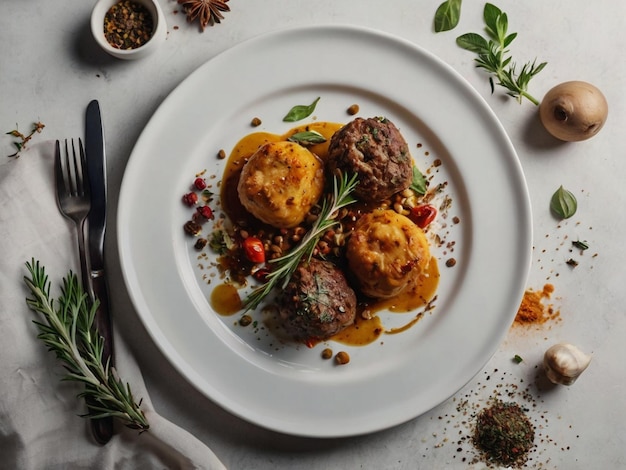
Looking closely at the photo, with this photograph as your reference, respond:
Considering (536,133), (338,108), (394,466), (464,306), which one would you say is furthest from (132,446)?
(536,133)

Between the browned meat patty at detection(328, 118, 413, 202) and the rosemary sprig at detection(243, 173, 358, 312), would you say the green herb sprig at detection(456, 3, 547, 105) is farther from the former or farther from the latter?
the rosemary sprig at detection(243, 173, 358, 312)

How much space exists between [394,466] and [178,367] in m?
1.50

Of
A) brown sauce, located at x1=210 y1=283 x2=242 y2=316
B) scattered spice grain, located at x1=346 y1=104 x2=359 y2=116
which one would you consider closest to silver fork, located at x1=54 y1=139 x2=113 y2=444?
brown sauce, located at x1=210 y1=283 x2=242 y2=316

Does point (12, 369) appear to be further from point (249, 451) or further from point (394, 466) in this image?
point (394, 466)

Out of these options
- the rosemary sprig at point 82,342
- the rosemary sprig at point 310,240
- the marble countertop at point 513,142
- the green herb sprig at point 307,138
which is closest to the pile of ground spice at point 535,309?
the marble countertop at point 513,142

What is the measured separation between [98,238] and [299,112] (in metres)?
1.49

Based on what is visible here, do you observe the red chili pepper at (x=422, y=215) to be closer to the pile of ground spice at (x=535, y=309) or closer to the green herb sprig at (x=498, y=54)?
the pile of ground spice at (x=535, y=309)

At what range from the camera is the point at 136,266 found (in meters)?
3.76

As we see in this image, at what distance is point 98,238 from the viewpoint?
12.5 feet

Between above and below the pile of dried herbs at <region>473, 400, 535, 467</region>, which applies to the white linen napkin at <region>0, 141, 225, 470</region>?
below

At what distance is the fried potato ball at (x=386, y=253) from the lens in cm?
350

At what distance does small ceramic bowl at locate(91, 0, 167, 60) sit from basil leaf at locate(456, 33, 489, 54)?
1940 mm

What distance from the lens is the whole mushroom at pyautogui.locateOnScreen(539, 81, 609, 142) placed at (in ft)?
12.4

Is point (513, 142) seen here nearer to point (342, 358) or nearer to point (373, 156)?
point (373, 156)
